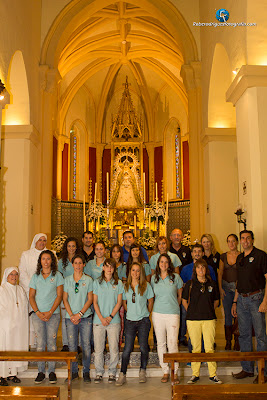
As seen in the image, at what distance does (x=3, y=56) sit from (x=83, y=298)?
14.2 ft

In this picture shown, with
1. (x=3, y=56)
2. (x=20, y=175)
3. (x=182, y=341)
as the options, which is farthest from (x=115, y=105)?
(x=182, y=341)

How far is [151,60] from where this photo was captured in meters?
16.3

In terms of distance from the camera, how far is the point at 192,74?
1092 cm

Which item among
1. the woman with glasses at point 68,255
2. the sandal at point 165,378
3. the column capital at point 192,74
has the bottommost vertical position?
the sandal at point 165,378

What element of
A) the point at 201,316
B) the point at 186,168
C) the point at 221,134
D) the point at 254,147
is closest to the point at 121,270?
the point at 201,316

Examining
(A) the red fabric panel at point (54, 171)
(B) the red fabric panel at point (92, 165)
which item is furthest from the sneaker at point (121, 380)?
(B) the red fabric panel at point (92, 165)

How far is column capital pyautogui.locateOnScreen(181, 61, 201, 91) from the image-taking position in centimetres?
1071

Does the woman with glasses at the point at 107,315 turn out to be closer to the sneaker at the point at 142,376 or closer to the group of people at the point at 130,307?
the group of people at the point at 130,307

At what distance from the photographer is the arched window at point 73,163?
17125mm

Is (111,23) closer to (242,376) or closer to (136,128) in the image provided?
(136,128)

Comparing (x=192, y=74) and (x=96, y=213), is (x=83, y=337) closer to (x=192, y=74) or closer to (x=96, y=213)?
(x=192, y=74)

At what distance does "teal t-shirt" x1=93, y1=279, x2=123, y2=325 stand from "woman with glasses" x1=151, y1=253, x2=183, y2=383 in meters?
0.45

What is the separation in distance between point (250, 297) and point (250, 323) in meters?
0.35

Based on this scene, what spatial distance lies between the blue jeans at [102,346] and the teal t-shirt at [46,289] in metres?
0.58
